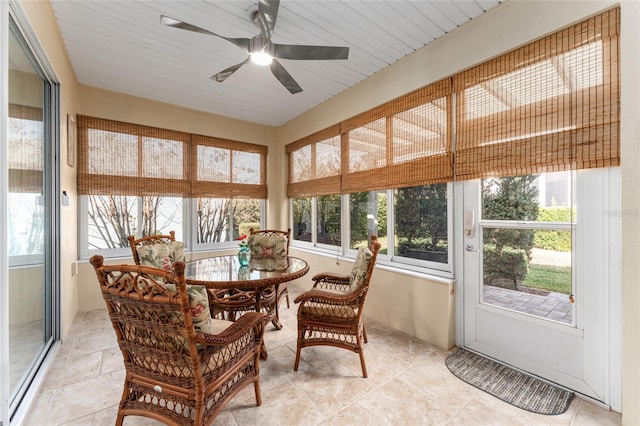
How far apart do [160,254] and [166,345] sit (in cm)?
142

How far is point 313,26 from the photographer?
2246 mm

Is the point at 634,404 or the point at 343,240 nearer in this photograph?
the point at 634,404

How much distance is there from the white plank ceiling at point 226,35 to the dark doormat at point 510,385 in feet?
9.12

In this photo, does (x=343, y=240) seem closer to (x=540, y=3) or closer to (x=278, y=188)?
(x=278, y=188)

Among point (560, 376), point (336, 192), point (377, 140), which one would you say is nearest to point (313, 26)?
point (377, 140)

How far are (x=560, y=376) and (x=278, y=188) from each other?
13.6ft

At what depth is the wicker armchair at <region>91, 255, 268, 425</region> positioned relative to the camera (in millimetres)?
1225

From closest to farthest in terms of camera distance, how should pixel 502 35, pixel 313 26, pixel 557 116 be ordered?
pixel 557 116
pixel 502 35
pixel 313 26

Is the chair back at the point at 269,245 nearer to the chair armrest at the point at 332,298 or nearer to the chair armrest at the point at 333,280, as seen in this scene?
the chair armrest at the point at 333,280

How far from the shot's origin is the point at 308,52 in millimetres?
1985

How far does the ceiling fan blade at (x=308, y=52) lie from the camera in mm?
1928

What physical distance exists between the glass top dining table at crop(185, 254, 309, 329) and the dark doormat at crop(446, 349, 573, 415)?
4.82 ft

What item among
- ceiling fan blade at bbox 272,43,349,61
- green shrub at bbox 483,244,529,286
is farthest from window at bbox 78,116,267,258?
green shrub at bbox 483,244,529,286

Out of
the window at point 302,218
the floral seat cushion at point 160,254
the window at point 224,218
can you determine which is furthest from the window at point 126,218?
the window at point 302,218
